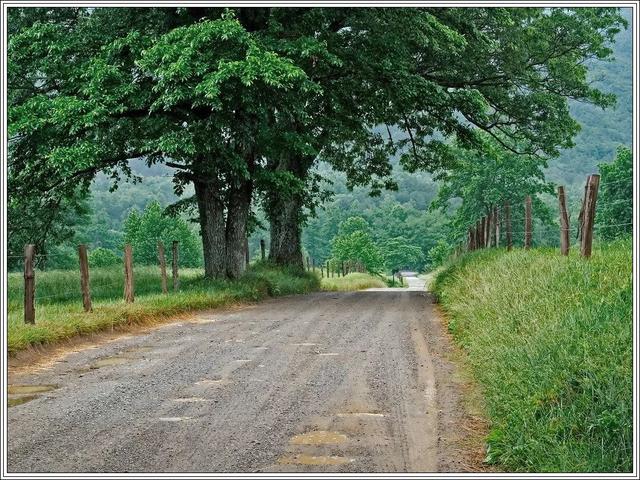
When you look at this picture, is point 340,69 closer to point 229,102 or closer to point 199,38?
point 229,102

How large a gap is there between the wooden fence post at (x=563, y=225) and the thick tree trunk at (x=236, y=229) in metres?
9.74

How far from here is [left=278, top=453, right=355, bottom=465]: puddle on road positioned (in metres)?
5.65

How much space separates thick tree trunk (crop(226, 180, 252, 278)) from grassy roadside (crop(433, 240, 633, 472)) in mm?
10987

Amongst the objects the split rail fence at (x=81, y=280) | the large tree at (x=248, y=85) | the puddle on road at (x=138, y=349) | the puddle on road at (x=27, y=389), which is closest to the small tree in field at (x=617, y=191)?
the large tree at (x=248, y=85)

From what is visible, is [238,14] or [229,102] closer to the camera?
[229,102]

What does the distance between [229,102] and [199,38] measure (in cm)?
201

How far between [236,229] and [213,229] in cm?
89

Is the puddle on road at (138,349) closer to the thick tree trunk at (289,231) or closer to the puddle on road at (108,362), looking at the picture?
the puddle on road at (108,362)

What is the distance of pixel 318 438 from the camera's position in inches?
247

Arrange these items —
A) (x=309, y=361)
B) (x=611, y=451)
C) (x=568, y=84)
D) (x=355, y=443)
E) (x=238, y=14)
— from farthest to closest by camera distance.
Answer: (x=568, y=84) < (x=238, y=14) < (x=309, y=361) < (x=355, y=443) < (x=611, y=451)

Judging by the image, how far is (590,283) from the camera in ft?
30.1

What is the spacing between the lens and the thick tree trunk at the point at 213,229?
20.4m

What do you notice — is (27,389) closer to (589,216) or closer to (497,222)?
(589,216)

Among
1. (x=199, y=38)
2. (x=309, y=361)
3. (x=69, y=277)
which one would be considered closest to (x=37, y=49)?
(x=199, y=38)
